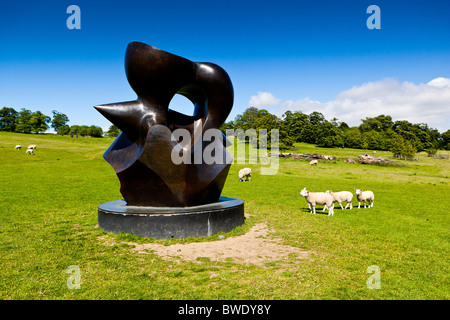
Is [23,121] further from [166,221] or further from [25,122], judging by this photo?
[166,221]

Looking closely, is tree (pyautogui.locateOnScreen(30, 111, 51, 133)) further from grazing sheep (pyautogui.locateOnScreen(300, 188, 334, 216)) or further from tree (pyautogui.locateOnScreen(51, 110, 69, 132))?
grazing sheep (pyautogui.locateOnScreen(300, 188, 334, 216))

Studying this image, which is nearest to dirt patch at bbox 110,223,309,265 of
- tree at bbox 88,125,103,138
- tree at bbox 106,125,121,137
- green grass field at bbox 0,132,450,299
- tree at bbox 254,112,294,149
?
green grass field at bbox 0,132,450,299

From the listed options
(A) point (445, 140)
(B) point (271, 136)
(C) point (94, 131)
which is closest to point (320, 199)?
(B) point (271, 136)

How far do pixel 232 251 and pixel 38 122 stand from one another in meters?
107

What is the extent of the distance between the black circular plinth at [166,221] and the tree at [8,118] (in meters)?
109

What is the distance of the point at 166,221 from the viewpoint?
9266 millimetres

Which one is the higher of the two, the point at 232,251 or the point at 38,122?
the point at 38,122

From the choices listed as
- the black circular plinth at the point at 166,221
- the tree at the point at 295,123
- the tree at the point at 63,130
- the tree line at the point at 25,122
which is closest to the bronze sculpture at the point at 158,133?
the black circular plinth at the point at 166,221

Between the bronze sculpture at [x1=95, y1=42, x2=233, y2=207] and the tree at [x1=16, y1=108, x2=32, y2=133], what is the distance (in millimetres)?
101208

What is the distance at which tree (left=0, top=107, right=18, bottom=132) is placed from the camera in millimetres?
97688

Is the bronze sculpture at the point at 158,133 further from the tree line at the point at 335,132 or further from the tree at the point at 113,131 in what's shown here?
the tree at the point at 113,131

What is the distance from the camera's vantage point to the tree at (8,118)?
97.7 m

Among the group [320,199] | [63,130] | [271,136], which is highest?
[63,130]
